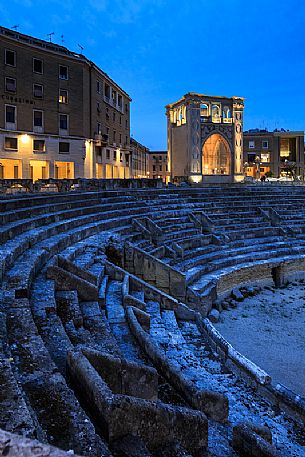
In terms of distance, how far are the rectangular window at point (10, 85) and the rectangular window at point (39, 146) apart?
13.8ft

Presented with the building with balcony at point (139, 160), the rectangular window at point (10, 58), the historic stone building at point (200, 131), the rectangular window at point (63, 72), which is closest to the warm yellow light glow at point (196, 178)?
the historic stone building at point (200, 131)

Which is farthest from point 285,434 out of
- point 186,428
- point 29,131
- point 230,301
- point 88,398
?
point 29,131

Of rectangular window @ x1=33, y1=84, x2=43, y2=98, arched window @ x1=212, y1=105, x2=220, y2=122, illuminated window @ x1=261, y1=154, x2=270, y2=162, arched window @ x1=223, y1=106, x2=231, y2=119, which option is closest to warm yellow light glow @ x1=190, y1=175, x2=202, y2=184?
arched window @ x1=212, y1=105, x2=220, y2=122

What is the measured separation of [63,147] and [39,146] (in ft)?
7.05

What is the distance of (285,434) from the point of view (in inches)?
195

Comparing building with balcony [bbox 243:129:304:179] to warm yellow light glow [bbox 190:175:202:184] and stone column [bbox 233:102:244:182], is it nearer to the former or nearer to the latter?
stone column [bbox 233:102:244:182]

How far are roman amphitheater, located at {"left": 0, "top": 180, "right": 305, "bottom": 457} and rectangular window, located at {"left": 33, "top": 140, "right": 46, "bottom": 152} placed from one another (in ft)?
57.5

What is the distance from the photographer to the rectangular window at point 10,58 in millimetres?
29411

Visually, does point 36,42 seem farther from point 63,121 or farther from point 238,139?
point 238,139

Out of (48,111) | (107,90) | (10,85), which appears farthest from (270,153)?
(10,85)

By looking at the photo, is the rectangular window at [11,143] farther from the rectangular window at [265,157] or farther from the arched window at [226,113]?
the rectangular window at [265,157]

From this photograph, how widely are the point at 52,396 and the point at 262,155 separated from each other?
6180cm

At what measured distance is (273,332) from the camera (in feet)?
33.4

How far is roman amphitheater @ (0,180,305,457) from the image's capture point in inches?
117
